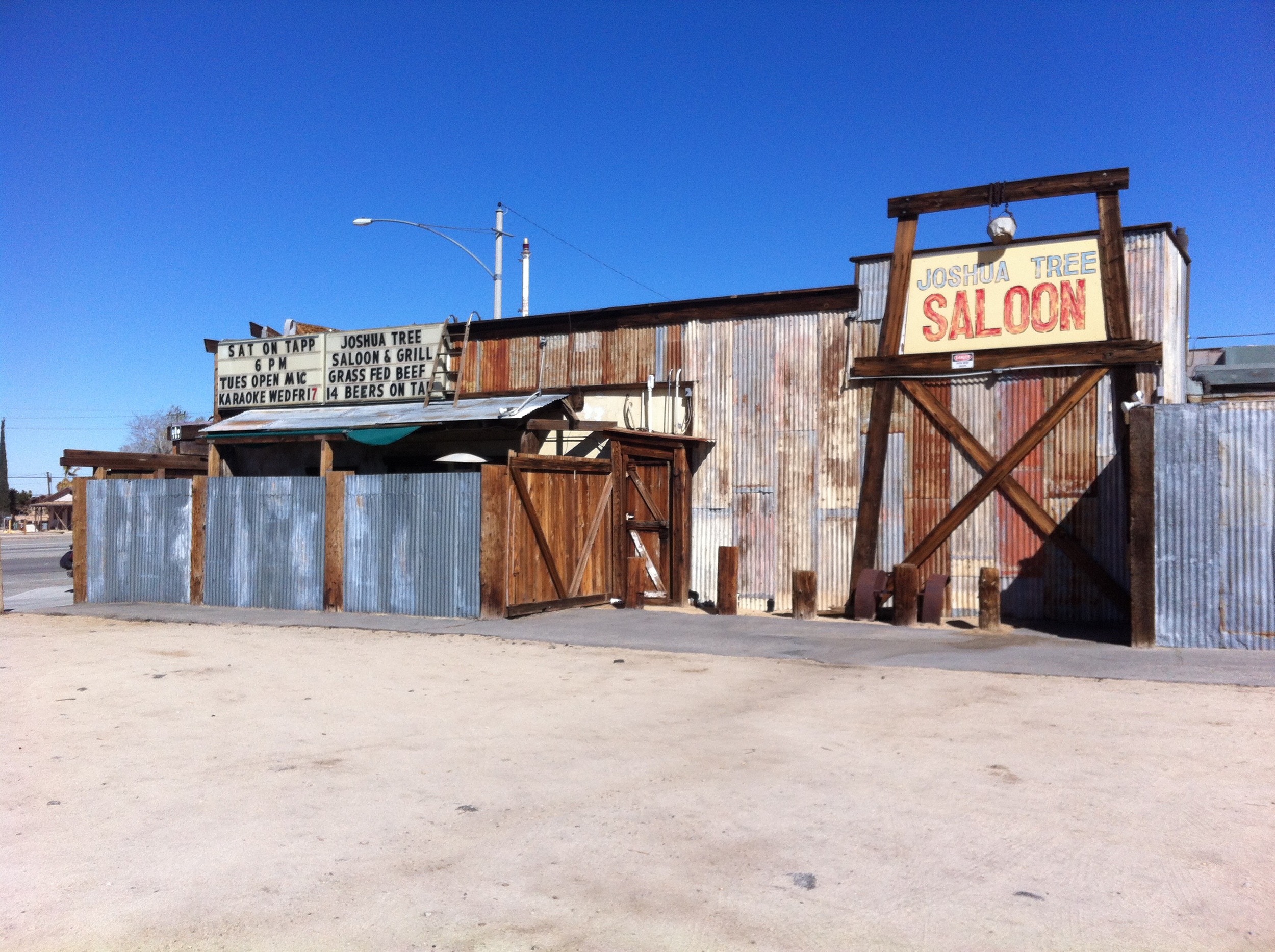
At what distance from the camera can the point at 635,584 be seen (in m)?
17.2

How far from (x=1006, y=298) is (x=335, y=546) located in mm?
11836

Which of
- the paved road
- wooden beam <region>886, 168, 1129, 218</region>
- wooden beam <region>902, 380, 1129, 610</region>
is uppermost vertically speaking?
wooden beam <region>886, 168, 1129, 218</region>

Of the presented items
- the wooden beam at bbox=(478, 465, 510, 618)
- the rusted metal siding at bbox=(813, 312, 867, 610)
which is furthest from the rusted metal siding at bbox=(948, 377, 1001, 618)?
the wooden beam at bbox=(478, 465, 510, 618)

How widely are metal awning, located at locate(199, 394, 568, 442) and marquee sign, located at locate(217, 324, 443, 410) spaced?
265 mm

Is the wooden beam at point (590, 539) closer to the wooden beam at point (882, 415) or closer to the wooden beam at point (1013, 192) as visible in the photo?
the wooden beam at point (882, 415)

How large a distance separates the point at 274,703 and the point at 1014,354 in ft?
40.4

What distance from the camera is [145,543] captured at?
19000 mm

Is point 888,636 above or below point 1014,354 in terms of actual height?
below

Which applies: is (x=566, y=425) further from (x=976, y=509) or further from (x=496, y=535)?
(x=976, y=509)

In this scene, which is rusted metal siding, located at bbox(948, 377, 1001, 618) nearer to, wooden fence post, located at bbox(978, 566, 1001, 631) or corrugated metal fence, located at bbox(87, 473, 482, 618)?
wooden fence post, located at bbox(978, 566, 1001, 631)

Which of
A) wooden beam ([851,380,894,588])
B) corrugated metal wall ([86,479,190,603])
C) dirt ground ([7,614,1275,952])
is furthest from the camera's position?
corrugated metal wall ([86,479,190,603])

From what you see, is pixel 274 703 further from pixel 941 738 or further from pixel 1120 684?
pixel 1120 684

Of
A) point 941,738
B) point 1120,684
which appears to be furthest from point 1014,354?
point 941,738

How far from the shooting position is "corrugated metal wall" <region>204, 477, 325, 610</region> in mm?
17109
